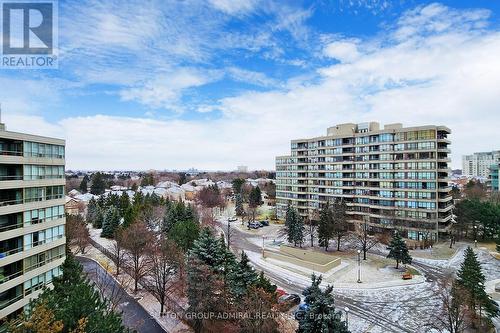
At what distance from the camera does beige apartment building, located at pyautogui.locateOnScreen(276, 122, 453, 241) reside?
54.0 meters

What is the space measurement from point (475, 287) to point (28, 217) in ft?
126

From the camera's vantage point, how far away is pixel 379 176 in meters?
61.1

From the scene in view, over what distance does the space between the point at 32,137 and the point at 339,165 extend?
191 feet

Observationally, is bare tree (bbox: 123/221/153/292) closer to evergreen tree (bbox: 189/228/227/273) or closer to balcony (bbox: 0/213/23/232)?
evergreen tree (bbox: 189/228/227/273)

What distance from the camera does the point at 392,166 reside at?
59.2 metres

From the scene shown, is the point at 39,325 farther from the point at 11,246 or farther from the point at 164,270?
the point at 164,270

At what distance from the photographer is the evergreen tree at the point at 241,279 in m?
24.9

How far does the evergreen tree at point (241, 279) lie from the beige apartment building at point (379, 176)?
40319 millimetres

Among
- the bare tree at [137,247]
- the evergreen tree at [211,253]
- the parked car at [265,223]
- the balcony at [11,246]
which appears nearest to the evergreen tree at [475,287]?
the evergreen tree at [211,253]

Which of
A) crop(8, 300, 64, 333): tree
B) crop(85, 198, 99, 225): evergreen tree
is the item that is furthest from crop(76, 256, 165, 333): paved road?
crop(85, 198, 99, 225): evergreen tree

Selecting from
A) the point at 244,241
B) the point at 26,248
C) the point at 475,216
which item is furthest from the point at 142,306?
the point at 475,216

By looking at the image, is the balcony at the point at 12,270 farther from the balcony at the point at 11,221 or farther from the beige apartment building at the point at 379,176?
the beige apartment building at the point at 379,176

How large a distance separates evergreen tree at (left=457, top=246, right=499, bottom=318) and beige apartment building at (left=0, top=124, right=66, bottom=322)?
1432 inches

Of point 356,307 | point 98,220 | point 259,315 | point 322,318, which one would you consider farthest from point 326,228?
point 98,220
